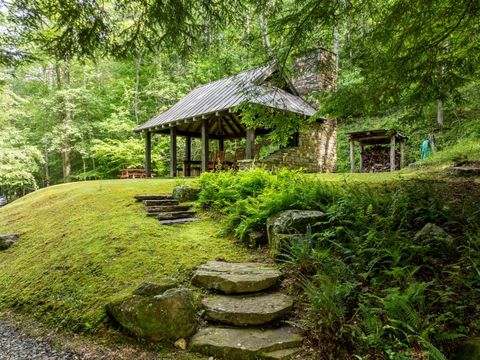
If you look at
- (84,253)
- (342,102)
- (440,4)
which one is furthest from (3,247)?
(440,4)

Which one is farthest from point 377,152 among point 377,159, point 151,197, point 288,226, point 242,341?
point 242,341

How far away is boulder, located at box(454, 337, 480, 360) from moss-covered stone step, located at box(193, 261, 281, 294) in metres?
1.75

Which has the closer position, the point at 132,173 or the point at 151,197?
the point at 151,197

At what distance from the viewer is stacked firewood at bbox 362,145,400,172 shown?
1438 centimetres

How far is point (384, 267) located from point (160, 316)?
7.09ft

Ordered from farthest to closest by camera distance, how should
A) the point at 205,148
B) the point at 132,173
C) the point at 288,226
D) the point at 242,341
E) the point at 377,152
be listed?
the point at 132,173 → the point at 377,152 → the point at 205,148 → the point at 288,226 → the point at 242,341

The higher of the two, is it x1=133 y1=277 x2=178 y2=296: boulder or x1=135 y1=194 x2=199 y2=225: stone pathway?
x1=135 y1=194 x2=199 y2=225: stone pathway

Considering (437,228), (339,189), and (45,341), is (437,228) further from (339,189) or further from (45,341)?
(45,341)

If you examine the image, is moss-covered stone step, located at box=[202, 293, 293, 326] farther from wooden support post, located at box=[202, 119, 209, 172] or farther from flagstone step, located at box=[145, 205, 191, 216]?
wooden support post, located at box=[202, 119, 209, 172]

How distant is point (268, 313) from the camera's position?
303 cm

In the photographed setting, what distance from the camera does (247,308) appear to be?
3143mm

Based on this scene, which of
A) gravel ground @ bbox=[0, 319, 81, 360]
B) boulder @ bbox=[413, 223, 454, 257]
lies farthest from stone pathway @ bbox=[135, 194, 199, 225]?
boulder @ bbox=[413, 223, 454, 257]

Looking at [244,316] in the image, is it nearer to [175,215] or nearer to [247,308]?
[247,308]

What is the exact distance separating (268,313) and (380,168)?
42.2ft
